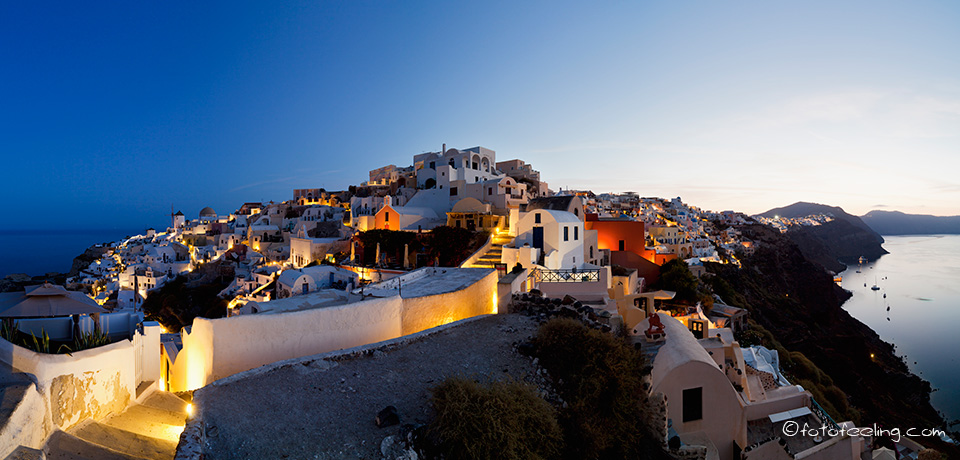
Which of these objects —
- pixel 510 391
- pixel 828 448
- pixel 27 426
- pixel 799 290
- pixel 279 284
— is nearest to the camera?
pixel 27 426

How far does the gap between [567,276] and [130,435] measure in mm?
11890

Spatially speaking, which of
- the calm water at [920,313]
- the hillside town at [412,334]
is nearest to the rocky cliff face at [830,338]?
the calm water at [920,313]

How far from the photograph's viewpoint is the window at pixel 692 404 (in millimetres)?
7496

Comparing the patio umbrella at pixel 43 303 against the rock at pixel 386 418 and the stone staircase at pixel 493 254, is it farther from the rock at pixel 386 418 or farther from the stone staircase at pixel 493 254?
the stone staircase at pixel 493 254

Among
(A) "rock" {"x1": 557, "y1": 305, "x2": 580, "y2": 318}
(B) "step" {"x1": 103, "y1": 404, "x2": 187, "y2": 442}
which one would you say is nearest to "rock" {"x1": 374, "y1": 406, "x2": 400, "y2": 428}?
(B) "step" {"x1": 103, "y1": 404, "x2": 187, "y2": 442}

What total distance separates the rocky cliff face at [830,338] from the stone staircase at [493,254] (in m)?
17.6

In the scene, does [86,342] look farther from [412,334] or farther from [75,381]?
[412,334]

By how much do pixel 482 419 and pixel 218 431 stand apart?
2.92 meters

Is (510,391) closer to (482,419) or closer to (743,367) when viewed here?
(482,419)

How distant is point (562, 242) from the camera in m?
19.0

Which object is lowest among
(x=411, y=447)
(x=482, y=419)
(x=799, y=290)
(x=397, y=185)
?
(x=799, y=290)

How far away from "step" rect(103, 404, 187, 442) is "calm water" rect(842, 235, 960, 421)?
37196mm

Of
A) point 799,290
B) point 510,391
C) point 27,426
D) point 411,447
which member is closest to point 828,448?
point 510,391

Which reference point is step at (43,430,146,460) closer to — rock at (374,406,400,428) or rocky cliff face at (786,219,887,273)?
rock at (374,406,400,428)
